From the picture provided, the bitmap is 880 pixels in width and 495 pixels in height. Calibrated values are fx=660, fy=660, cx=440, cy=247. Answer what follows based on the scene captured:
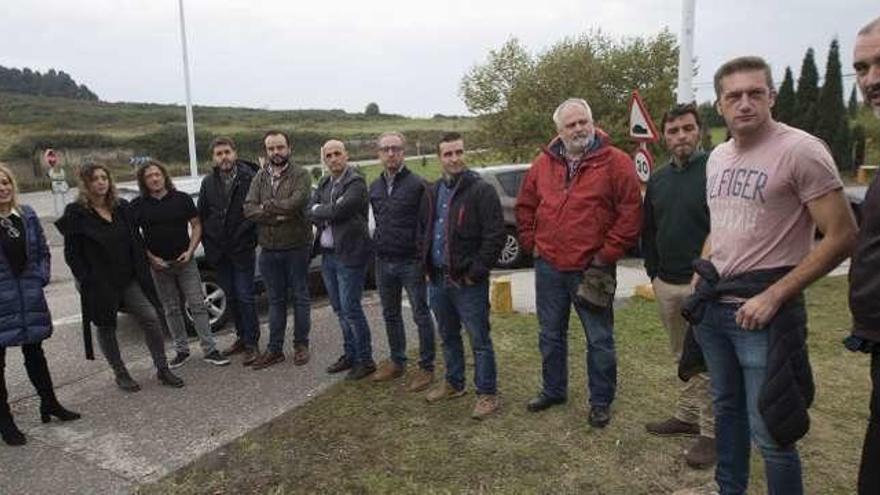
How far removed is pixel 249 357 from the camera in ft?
18.5

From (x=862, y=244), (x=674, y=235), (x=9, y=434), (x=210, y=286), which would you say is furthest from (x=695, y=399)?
(x=210, y=286)

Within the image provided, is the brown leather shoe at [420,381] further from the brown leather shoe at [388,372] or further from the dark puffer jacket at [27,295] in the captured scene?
the dark puffer jacket at [27,295]

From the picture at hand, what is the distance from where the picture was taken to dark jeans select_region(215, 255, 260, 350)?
557 centimetres

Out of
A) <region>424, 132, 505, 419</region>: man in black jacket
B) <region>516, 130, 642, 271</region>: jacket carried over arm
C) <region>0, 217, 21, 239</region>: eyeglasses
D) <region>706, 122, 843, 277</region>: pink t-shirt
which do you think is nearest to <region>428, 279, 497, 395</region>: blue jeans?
<region>424, 132, 505, 419</region>: man in black jacket

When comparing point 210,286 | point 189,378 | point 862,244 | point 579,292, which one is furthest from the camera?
point 210,286

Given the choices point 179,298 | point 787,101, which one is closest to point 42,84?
point 787,101

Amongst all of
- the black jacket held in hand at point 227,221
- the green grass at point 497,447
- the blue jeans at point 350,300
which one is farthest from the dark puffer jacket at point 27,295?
the blue jeans at point 350,300

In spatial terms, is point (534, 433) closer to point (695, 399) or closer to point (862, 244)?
point (695, 399)

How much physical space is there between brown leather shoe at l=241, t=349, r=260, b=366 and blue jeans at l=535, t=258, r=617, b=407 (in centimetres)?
261

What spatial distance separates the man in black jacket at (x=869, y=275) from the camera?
74.8 inches

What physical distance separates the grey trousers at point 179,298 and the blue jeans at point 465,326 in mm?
2241

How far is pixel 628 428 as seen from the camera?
160 inches

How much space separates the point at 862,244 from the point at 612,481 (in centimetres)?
197

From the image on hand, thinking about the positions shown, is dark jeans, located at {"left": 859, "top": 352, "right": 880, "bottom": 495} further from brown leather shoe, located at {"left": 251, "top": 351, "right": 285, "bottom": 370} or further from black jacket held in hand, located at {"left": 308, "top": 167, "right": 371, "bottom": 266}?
brown leather shoe, located at {"left": 251, "top": 351, "right": 285, "bottom": 370}
